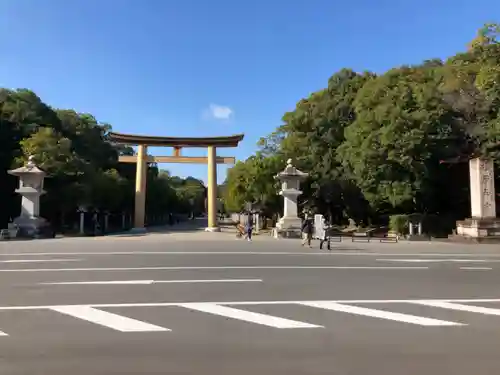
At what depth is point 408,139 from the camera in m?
29.0

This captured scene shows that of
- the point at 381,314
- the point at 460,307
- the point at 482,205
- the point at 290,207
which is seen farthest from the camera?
the point at 290,207

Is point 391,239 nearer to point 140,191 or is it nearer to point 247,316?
point 247,316

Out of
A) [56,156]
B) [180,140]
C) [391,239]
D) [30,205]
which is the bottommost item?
[391,239]

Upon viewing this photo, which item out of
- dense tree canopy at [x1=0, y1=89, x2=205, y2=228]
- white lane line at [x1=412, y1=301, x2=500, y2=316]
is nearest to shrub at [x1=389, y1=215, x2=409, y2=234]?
white lane line at [x1=412, y1=301, x2=500, y2=316]

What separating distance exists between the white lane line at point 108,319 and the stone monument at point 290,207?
20103 mm

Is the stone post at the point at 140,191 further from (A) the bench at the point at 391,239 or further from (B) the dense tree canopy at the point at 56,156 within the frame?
(A) the bench at the point at 391,239

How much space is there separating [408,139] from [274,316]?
→ 24743 mm

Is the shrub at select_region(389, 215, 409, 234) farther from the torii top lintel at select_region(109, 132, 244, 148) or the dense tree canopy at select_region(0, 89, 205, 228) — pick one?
the dense tree canopy at select_region(0, 89, 205, 228)

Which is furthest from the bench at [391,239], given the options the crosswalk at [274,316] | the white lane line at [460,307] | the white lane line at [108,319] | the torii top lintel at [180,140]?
the white lane line at [108,319]

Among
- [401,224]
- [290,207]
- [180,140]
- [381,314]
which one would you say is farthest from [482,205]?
[180,140]

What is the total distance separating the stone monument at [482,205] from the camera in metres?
25.1

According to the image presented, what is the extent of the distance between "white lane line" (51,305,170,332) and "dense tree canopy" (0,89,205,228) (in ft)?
98.0

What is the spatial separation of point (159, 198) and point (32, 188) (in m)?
39.8

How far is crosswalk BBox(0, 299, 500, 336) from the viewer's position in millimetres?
6273
